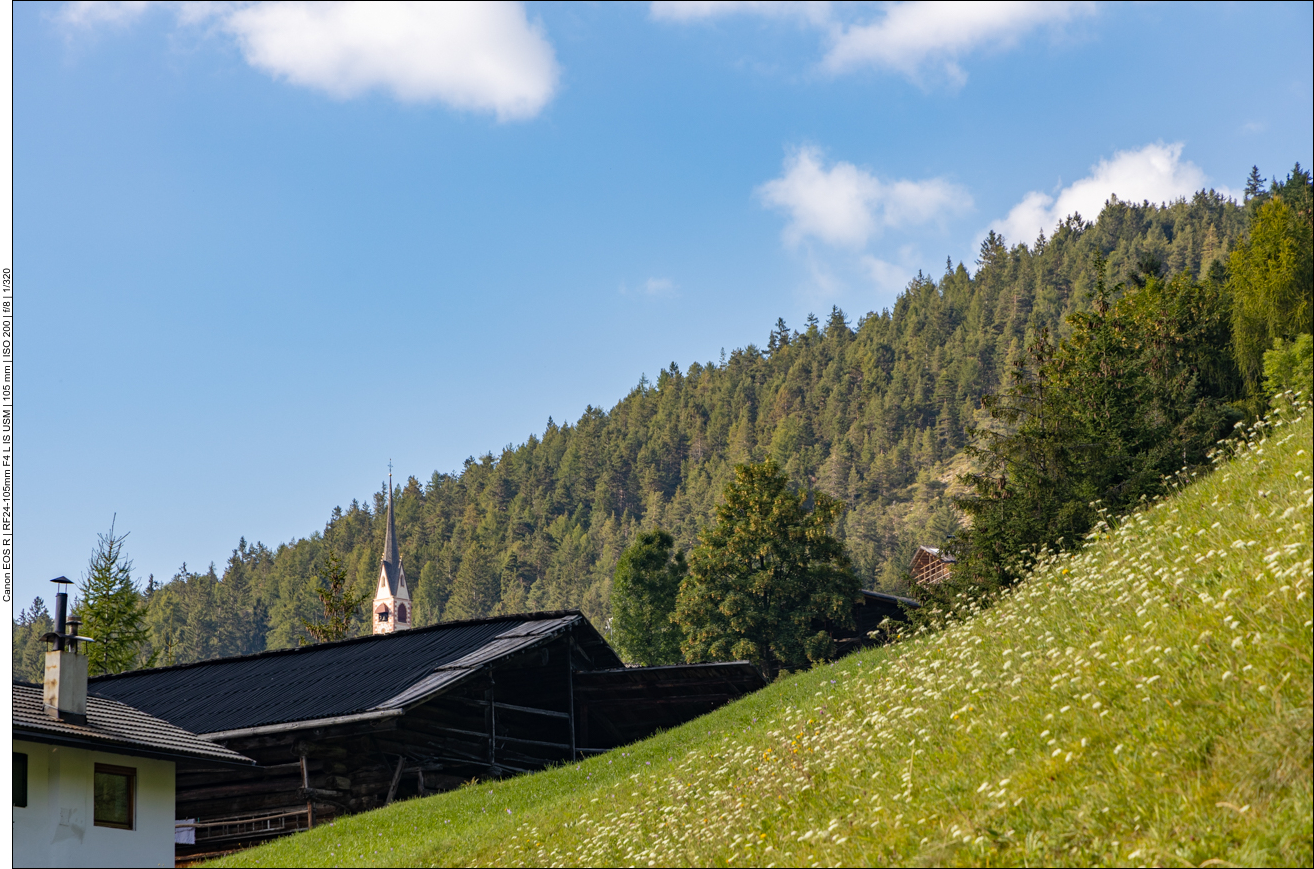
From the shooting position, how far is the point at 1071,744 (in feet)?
27.0

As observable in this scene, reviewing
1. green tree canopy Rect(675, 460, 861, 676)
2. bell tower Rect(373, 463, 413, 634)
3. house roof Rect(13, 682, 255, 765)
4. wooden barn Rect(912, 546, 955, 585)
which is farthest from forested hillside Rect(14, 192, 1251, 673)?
house roof Rect(13, 682, 255, 765)

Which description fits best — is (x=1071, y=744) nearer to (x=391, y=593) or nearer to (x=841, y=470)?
(x=391, y=593)

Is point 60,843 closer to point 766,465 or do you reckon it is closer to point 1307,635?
point 1307,635

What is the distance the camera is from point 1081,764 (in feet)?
26.3

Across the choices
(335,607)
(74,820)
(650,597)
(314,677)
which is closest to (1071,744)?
(74,820)

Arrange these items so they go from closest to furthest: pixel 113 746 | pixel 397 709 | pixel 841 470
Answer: pixel 113 746
pixel 397 709
pixel 841 470

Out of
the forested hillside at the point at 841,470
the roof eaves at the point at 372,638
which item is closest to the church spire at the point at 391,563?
the forested hillside at the point at 841,470

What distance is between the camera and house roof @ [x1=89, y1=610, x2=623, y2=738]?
22.8m

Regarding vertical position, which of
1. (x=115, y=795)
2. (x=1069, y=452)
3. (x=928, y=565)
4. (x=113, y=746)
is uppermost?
(x=1069, y=452)

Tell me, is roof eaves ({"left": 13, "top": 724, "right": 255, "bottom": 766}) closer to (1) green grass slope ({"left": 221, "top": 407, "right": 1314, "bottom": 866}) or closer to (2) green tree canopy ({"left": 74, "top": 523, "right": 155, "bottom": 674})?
(1) green grass slope ({"left": 221, "top": 407, "right": 1314, "bottom": 866})

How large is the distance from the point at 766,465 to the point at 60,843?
40474 mm

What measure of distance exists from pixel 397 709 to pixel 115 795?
5561mm

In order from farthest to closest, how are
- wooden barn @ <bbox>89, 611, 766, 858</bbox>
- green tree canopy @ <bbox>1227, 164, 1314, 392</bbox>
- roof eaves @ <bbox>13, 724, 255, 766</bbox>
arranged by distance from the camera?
green tree canopy @ <bbox>1227, 164, 1314, 392</bbox>
wooden barn @ <bbox>89, 611, 766, 858</bbox>
roof eaves @ <bbox>13, 724, 255, 766</bbox>

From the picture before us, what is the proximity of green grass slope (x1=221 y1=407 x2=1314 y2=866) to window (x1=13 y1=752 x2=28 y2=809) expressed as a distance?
3928 mm
